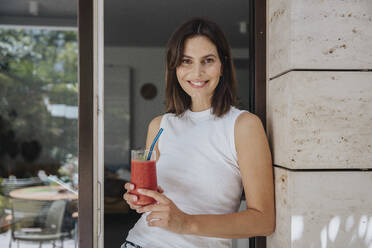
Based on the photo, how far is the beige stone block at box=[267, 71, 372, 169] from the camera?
50.4 inches

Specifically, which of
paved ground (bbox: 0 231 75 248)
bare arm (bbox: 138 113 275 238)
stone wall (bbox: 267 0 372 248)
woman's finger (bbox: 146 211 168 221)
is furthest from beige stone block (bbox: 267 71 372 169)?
paved ground (bbox: 0 231 75 248)

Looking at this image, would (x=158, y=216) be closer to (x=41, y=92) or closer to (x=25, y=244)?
(x=25, y=244)

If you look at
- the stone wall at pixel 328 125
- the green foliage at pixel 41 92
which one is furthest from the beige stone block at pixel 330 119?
the green foliage at pixel 41 92

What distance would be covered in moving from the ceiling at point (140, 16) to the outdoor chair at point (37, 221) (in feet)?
5.89

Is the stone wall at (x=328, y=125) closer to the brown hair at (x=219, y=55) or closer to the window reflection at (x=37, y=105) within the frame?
the brown hair at (x=219, y=55)

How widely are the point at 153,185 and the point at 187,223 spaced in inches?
7.5

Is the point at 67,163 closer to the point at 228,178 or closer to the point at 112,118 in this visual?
the point at 112,118

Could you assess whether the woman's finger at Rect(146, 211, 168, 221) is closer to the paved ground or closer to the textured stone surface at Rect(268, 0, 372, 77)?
the textured stone surface at Rect(268, 0, 372, 77)

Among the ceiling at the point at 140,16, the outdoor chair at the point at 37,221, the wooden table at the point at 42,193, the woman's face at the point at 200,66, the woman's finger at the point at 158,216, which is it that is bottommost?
the outdoor chair at the point at 37,221

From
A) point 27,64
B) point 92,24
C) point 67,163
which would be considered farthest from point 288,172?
point 27,64

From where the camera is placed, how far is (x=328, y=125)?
129 centimetres

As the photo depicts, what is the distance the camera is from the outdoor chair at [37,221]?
3.22m

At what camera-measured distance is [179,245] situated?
1.39m

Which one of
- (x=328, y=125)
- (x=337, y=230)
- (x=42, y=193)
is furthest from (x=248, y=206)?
(x=42, y=193)
